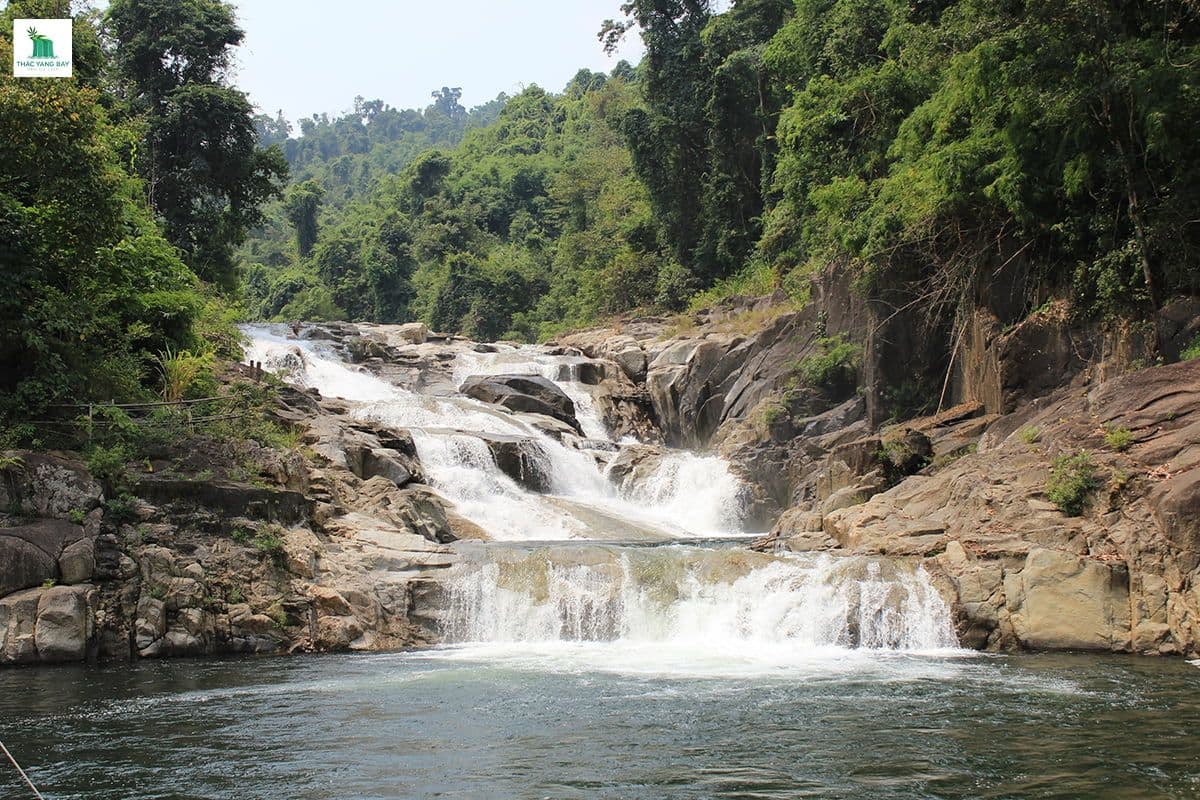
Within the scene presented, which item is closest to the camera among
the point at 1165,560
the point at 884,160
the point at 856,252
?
the point at 1165,560

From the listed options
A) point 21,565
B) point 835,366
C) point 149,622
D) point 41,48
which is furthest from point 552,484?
point 41,48

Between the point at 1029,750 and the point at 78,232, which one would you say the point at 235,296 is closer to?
the point at 78,232

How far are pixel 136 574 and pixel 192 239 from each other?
63.4 feet

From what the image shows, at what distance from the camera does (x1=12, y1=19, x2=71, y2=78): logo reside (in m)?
15.6

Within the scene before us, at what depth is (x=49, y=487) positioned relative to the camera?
46.7 feet

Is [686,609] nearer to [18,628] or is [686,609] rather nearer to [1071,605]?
[1071,605]

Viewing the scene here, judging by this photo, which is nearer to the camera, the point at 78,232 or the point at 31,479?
the point at 31,479

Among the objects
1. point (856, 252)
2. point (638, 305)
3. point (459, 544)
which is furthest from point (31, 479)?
point (638, 305)

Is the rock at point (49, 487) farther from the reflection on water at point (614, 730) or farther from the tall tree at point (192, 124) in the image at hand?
the tall tree at point (192, 124)

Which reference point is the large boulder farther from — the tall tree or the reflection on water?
the reflection on water

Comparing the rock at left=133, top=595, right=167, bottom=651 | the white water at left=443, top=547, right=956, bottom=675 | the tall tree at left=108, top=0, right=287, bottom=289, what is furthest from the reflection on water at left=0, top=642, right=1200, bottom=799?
the tall tree at left=108, top=0, right=287, bottom=289

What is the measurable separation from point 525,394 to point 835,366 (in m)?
9.20

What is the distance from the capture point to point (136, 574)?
46.5 ft

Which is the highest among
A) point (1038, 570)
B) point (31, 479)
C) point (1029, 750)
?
point (31, 479)
